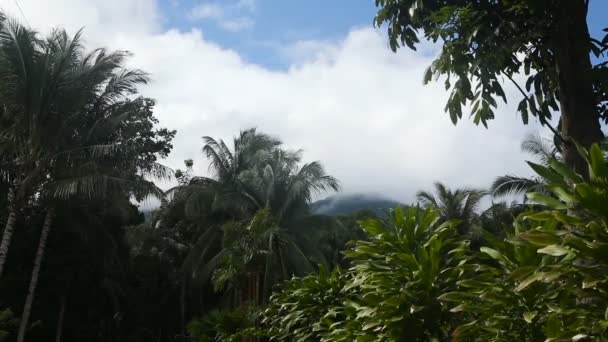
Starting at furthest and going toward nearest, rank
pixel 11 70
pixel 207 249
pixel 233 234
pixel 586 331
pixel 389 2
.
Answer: pixel 207 249, pixel 233 234, pixel 11 70, pixel 389 2, pixel 586 331

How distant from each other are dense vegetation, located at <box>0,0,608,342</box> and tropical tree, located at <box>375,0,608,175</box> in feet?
0.05

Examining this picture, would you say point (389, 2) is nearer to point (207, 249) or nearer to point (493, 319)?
point (493, 319)

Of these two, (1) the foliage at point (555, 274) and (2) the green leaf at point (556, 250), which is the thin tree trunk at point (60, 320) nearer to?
(1) the foliage at point (555, 274)

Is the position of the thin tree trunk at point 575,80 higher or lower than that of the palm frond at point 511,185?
lower

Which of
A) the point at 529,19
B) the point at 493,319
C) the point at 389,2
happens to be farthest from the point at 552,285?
the point at 389,2

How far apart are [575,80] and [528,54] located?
0.85 meters

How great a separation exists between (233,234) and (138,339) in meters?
15.8

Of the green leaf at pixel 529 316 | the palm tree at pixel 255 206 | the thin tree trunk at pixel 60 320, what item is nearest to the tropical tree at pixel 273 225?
the palm tree at pixel 255 206

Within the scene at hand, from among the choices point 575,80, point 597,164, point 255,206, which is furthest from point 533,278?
point 255,206

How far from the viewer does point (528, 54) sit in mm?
5379

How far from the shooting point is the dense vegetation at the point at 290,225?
3.58 m

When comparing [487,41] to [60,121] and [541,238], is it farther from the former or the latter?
[60,121]

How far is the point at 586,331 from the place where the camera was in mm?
3006

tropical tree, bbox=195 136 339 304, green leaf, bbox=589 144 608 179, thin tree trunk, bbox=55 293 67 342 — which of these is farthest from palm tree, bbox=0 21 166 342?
green leaf, bbox=589 144 608 179
